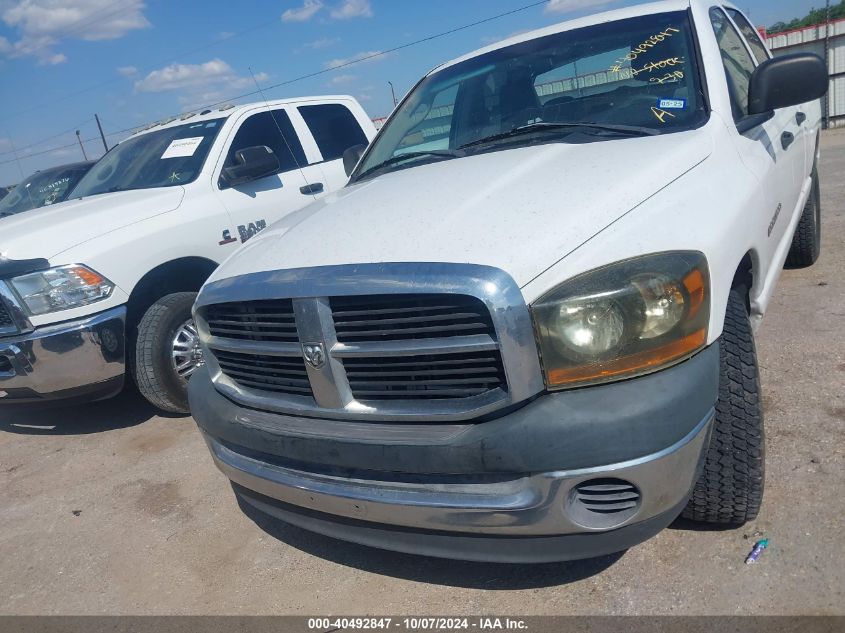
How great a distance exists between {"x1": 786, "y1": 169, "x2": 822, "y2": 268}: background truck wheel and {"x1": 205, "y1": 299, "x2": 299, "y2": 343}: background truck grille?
4098 millimetres

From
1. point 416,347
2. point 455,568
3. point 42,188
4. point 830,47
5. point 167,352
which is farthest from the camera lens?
point 830,47

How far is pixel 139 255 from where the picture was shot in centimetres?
410

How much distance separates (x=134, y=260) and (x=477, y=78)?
89.1 inches

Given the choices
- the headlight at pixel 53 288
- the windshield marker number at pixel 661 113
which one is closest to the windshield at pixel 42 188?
the headlight at pixel 53 288

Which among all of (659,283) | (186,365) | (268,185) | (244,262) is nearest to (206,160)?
(268,185)

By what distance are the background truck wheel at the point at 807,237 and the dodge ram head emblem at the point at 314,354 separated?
161 inches

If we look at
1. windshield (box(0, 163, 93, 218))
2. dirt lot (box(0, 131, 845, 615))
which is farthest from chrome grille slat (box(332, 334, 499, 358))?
windshield (box(0, 163, 93, 218))

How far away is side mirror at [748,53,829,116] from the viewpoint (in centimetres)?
276

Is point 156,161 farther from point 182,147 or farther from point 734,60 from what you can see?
point 734,60

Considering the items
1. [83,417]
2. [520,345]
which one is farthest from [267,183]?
[520,345]

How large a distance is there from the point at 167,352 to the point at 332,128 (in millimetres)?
2752

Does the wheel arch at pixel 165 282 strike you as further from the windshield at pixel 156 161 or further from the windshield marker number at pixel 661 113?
the windshield marker number at pixel 661 113

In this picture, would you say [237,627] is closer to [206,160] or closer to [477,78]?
[477,78]

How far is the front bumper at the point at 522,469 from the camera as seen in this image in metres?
1.80
